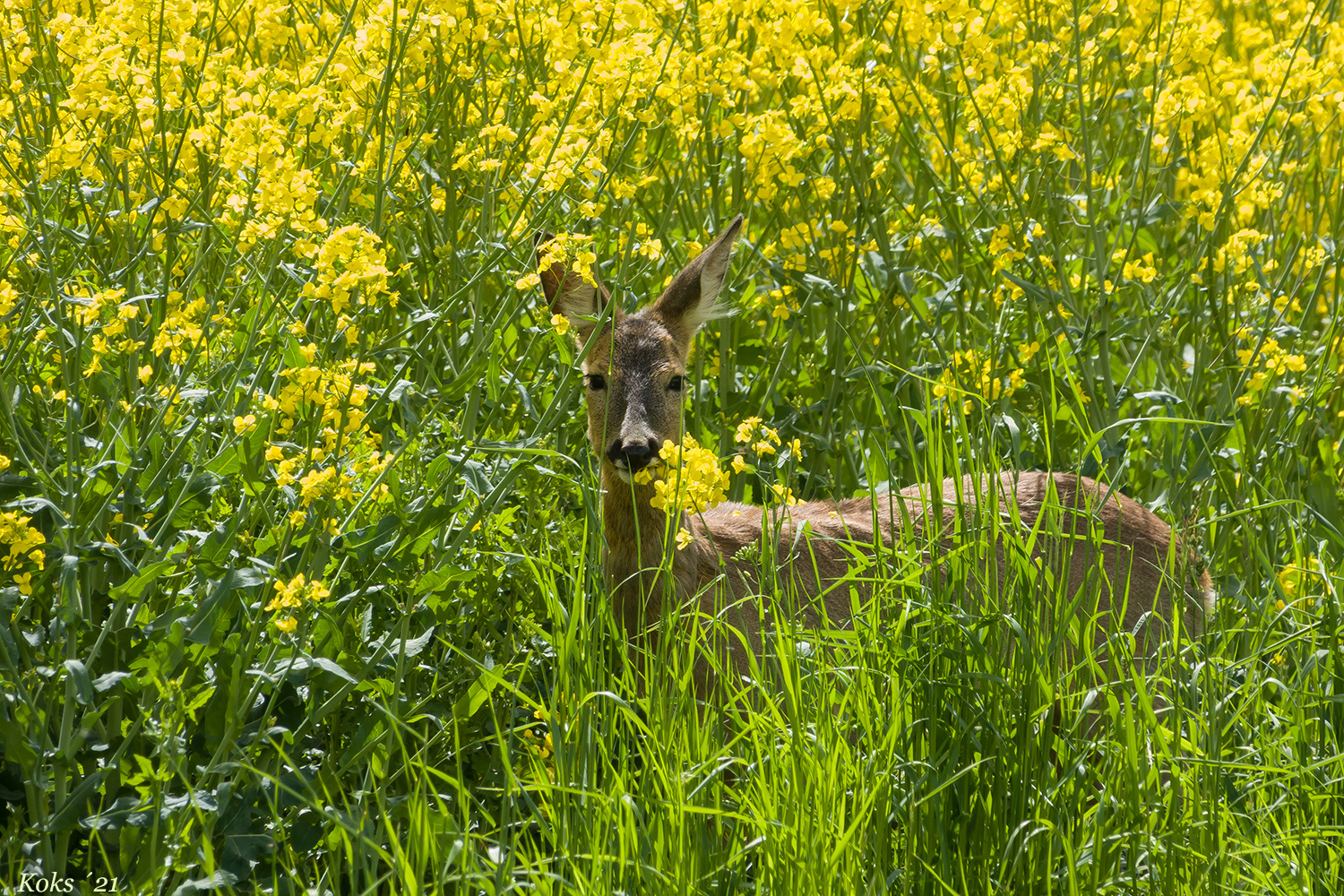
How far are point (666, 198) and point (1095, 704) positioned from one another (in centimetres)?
284

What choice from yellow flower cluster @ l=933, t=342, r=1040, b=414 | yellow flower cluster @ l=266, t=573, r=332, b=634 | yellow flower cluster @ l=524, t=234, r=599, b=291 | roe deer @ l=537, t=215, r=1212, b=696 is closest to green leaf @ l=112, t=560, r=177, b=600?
yellow flower cluster @ l=266, t=573, r=332, b=634

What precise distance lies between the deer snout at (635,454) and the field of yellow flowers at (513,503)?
27cm

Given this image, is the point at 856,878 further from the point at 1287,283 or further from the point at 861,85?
the point at 1287,283

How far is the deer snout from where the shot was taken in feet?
12.3

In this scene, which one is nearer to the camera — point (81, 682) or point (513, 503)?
point (81, 682)

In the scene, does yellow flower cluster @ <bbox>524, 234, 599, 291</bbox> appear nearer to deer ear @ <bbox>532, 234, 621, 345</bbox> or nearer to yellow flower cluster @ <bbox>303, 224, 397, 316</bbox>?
yellow flower cluster @ <bbox>303, 224, 397, 316</bbox>

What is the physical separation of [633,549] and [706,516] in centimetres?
44

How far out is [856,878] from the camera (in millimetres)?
2625

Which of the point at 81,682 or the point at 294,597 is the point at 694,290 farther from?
the point at 81,682

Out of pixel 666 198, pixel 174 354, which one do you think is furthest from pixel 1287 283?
pixel 174 354

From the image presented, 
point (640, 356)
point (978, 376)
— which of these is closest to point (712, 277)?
point (640, 356)

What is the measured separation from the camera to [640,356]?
4141 mm

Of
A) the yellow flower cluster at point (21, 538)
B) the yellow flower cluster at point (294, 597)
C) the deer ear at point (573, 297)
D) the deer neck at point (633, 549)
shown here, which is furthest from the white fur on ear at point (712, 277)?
the yellow flower cluster at point (21, 538)

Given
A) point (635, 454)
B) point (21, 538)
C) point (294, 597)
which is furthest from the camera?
point (635, 454)
